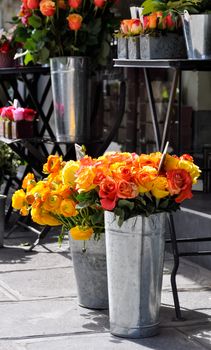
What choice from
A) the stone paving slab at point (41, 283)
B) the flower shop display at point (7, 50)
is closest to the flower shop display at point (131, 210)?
the stone paving slab at point (41, 283)

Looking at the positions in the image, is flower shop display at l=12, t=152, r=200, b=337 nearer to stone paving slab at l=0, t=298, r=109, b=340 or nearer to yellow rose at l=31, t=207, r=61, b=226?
yellow rose at l=31, t=207, r=61, b=226

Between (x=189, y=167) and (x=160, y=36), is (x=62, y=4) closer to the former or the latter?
(x=160, y=36)

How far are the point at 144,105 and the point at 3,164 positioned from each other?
1472 mm

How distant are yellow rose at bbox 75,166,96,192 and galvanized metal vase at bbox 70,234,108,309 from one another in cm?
60

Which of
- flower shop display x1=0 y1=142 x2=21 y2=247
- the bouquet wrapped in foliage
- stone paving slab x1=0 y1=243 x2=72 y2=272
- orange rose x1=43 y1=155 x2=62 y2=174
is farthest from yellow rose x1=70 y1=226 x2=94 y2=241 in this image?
flower shop display x1=0 y1=142 x2=21 y2=247

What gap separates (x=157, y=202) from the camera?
452 cm

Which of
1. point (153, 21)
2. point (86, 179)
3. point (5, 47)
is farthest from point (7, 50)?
point (86, 179)

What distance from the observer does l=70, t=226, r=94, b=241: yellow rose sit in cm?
483

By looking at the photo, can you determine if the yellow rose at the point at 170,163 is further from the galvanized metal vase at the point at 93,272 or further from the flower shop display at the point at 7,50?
the flower shop display at the point at 7,50

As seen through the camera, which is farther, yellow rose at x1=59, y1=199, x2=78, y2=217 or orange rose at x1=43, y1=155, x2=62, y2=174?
orange rose at x1=43, y1=155, x2=62, y2=174

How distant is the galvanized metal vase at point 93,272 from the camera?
16.7 feet

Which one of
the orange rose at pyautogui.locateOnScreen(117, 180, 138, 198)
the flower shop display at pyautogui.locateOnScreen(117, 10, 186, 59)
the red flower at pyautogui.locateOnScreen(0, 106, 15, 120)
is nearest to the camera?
the orange rose at pyautogui.locateOnScreen(117, 180, 138, 198)

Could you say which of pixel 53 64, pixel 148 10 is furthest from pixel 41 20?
pixel 148 10

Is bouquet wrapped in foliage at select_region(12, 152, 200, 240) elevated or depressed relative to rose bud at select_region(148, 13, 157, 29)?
depressed
